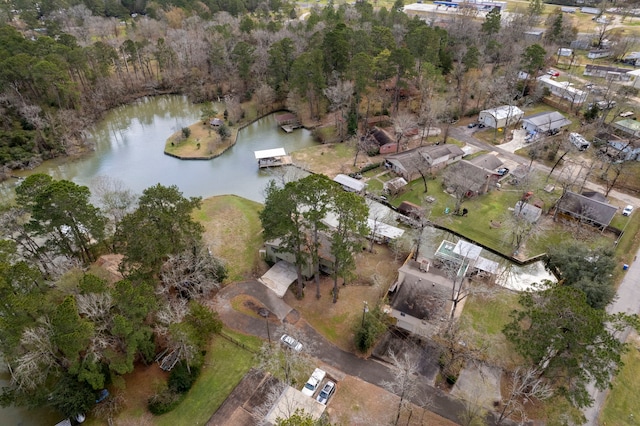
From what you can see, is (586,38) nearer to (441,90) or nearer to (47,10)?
(441,90)

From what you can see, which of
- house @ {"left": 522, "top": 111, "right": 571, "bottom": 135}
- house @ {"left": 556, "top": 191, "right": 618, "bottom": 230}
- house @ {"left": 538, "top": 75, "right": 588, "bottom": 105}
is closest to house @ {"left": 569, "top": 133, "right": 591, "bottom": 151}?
house @ {"left": 522, "top": 111, "right": 571, "bottom": 135}

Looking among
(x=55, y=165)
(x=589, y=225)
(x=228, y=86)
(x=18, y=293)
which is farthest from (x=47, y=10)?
(x=589, y=225)

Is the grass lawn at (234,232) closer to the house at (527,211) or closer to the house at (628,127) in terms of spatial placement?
the house at (527,211)

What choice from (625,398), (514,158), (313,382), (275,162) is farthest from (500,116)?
(313,382)

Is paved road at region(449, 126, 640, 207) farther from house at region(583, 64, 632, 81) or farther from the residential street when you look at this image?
house at region(583, 64, 632, 81)

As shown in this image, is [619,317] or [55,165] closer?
[619,317]

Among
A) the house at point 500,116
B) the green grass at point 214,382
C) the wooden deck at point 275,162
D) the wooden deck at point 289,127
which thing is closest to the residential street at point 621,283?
the house at point 500,116
